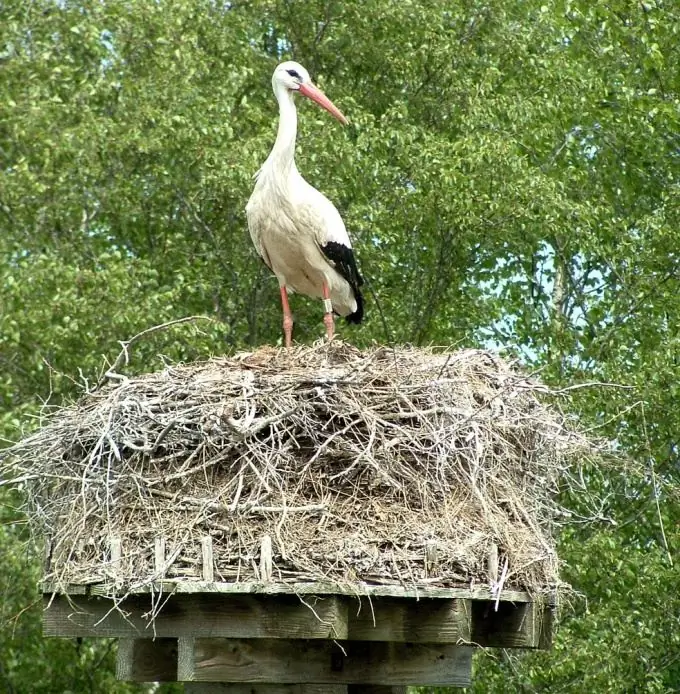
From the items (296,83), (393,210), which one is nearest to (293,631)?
(296,83)

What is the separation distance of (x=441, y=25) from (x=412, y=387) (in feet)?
26.5

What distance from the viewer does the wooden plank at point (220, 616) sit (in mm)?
5824

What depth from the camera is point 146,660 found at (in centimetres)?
664

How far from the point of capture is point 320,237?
30.4ft

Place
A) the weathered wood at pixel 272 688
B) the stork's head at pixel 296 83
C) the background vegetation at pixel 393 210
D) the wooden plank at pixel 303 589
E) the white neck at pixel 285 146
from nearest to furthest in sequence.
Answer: the wooden plank at pixel 303 589
the weathered wood at pixel 272 688
the white neck at pixel 285 146
the stork's head at pixel 296 83
the background vegetation at pixel 393 210

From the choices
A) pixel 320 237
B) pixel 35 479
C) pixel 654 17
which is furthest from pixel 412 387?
pixel 654 17

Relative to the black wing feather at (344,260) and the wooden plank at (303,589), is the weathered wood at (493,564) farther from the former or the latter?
the black wing feather at (344,260)

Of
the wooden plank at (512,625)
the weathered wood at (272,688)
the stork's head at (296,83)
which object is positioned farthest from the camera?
the stork's head at (296,83)

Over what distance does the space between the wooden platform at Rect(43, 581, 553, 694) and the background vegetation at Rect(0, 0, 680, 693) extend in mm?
4641

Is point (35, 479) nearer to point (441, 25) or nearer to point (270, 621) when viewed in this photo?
point (270, 621)

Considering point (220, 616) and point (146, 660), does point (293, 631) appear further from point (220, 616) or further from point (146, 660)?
point (146, 660)

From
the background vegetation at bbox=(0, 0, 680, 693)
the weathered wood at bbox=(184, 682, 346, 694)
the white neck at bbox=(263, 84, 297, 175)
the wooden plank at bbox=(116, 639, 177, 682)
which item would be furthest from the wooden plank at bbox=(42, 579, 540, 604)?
the background vegetation at bbox=(0, 0, 680, 693)

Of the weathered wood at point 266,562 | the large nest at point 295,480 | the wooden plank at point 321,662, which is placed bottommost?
the wooden plank at point 321,662

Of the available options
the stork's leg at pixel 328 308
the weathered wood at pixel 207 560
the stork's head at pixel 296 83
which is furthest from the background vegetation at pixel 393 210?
the weathered wood at pixel 207 560
